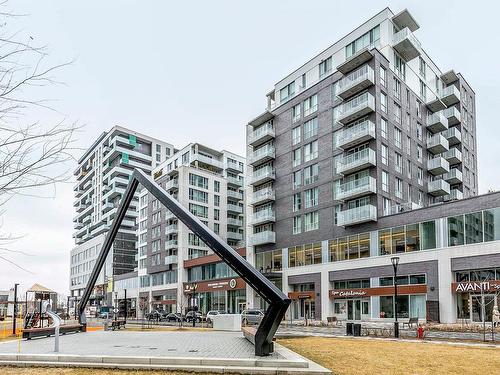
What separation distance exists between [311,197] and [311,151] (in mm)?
5434

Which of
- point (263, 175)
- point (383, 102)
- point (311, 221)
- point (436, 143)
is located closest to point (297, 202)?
point (311, 221)

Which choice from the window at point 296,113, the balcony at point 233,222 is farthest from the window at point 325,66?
the balcony at point 233,222

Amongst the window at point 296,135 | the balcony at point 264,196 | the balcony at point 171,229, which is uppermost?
the window at point 296,135

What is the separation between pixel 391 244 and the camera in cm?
4644

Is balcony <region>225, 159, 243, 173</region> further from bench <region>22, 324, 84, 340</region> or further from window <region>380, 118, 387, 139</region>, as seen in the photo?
bench <region>22, 324, 84, 340</region>

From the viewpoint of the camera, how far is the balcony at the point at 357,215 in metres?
48.1

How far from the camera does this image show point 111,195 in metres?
117

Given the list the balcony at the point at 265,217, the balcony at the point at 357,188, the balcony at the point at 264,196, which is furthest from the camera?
the balcony at the point at 264,196

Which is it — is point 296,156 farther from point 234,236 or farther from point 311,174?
point 234,236

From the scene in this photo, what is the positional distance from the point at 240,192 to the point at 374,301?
54.8 meters

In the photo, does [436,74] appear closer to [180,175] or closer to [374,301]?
[374,301]

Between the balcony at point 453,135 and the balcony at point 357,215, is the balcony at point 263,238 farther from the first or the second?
the balcony at point 453,135

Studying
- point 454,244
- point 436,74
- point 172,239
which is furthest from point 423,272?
point 172,239

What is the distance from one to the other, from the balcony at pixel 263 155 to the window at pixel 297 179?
5.13m
